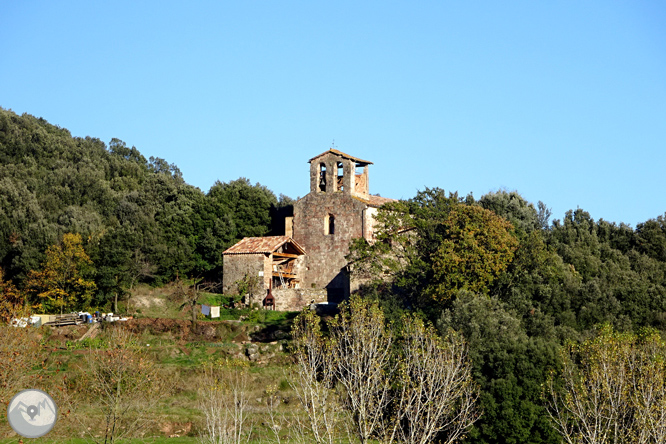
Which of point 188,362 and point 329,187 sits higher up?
point 329,187

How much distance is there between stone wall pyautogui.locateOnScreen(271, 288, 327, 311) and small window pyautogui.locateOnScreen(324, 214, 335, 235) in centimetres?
549

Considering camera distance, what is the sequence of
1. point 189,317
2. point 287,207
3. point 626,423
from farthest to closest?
1. point 287,207
2. point 189,317
3. point 626,423

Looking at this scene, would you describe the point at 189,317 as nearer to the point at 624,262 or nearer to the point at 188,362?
the point at 188,362

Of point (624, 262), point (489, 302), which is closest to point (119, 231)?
point (489, 302)

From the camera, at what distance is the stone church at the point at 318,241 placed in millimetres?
49531

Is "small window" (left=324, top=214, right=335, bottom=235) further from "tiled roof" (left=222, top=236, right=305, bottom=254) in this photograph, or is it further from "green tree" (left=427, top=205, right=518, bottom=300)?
"green tree" (left=427, top=205, right=518, bottom=300)

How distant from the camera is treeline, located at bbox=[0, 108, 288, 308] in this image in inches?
2029

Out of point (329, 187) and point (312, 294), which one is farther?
point (329, 187)

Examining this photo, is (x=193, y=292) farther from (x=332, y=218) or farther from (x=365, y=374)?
(x=365, y=374)

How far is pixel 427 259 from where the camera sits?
141 feet

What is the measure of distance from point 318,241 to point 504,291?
16.3 meters

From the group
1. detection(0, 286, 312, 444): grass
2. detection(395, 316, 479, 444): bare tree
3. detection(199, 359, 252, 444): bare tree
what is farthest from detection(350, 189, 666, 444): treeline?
detection(199, 359, 252, 444): bare tree

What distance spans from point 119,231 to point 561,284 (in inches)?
1242

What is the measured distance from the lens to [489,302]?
35.7 metres
